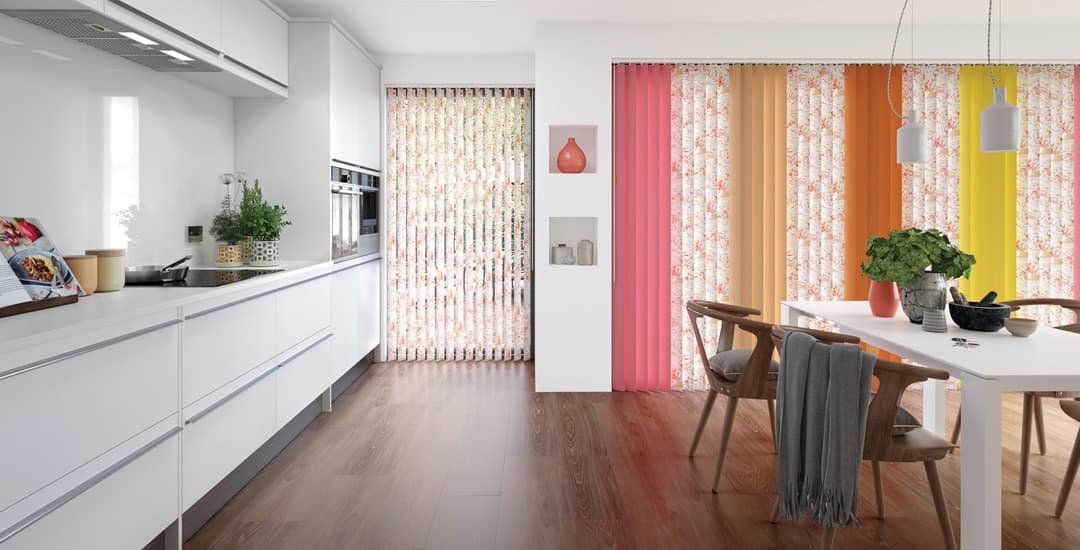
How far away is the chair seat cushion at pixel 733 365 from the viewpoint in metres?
3.18

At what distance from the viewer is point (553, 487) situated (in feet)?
10.2

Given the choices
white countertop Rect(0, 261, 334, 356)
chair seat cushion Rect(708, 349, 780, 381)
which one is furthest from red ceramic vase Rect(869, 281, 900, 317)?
white countertop Rect(0, 261, 334, 356)

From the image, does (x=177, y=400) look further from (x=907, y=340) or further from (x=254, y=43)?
(x=907, y=340)

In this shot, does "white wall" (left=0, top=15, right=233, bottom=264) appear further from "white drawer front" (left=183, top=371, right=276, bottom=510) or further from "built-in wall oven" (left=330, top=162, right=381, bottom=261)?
"white drawer front" (left=183, top=371, right=276, bottom=510)

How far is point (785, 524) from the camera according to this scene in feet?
8.95

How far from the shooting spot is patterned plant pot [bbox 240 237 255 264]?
3971 mm

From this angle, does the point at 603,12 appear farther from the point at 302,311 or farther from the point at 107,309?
the point at 107,309

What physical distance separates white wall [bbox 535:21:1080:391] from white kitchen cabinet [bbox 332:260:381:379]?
4.41 ft

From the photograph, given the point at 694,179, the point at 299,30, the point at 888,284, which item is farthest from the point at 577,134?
the point at 888,284

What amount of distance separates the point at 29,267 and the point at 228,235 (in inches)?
72.1

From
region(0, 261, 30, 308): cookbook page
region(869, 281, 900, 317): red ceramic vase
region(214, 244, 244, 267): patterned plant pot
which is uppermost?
region(214, 244, 244, 267): patterned plant pot

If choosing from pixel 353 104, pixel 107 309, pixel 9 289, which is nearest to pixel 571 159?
pixel 353 104

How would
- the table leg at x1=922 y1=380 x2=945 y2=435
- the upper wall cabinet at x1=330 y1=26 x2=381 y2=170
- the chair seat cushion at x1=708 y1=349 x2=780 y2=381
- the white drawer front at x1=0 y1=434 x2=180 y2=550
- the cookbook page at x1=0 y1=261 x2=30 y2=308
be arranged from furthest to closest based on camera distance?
the upper wall cabinet at x1=330 y1=26 x2=381 y2=170
the table leg at x1=922 y1=380 x2=945 y2=435
the chair seat cushion at x1=708 y1=349 x2=780 y2=381
the cookbook page at x1=0 y1=261 x2=30 y2=308
the white drawer front at x1=0 y1=434 x2=180 y2=550

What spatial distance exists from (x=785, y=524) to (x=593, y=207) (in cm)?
263
